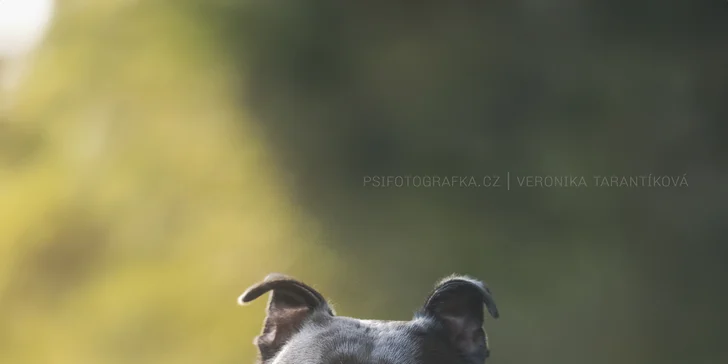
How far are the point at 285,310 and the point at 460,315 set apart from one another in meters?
0.80

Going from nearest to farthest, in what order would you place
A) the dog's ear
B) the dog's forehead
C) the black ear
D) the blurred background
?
the dog's forehead, the dog's ear, the black ear, the blurred background

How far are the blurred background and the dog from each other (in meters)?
3.04

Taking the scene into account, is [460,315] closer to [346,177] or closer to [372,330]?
[372,330]

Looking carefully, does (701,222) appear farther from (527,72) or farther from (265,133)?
(265,133)

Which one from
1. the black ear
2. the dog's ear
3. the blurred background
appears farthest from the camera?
the blurred background

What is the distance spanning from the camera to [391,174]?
21.7 ft

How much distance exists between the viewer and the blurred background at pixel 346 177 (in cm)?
633

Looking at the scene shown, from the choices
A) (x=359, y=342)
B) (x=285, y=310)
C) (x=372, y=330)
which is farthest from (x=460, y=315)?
(x=285, y=310)

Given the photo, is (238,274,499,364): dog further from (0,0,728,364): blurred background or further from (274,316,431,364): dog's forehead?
(0,0,728,364): blurred background

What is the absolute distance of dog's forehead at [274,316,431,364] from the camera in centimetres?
277

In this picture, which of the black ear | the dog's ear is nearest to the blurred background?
the black ear

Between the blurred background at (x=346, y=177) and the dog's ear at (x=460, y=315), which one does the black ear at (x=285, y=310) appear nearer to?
the dog's ear at (x=460, y=315)

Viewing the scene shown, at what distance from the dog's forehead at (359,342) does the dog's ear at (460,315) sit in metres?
0.08

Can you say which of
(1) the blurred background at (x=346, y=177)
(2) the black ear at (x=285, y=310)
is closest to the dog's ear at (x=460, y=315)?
(2) the black ear at (x=285, y=310)
